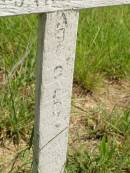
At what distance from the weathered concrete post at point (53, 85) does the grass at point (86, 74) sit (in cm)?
35

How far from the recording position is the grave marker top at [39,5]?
1.37 meters

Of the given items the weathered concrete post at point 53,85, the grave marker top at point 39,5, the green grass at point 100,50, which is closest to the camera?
the grave marker top at point 39,5

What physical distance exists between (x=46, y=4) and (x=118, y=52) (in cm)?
154

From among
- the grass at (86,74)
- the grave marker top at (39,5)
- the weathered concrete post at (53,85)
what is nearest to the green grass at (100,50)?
the grass at (86,74)

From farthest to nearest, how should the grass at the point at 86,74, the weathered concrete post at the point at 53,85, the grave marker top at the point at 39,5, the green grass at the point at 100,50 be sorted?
the green grass at the point at 100,50, the grass at the point at 86,74, the weathered concrete post at the point at 53,85, the grave marker top at the point at 39,5

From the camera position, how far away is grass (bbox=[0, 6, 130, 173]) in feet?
7.20

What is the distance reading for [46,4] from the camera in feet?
4.77

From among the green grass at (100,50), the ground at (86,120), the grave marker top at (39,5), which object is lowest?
the ground at (86,120)

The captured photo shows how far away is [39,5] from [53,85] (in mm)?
305

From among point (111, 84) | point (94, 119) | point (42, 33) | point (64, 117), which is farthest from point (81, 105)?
point (42, 33)

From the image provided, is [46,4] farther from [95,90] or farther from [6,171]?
[95,90]

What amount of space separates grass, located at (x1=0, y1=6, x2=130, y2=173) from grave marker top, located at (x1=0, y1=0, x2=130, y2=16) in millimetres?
613

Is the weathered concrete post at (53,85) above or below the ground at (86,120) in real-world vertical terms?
above

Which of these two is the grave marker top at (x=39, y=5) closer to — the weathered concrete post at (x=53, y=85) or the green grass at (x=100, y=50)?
the weathered concrete post at (x=53, y=85)
